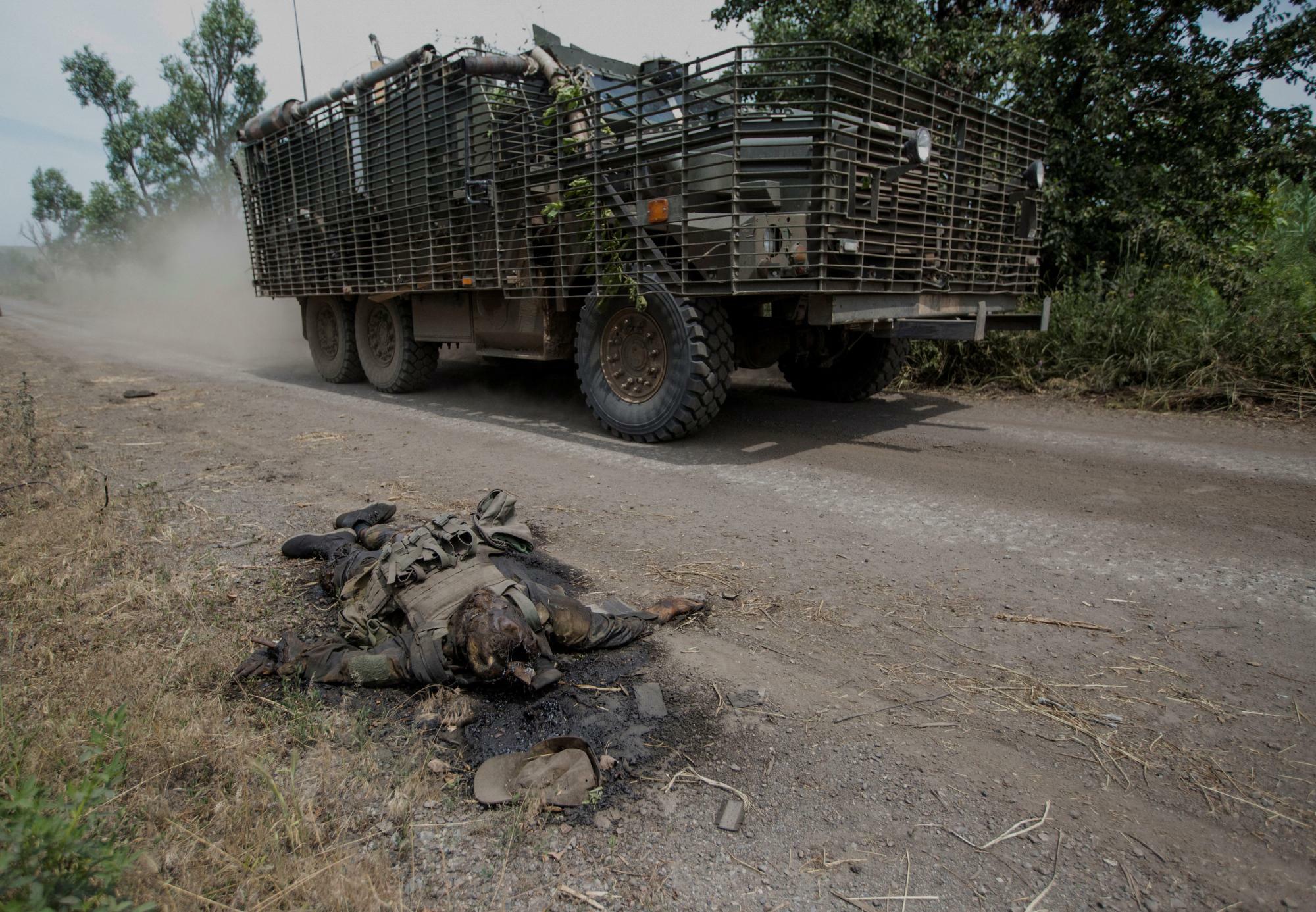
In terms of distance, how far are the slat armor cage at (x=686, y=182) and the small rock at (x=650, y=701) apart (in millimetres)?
3425

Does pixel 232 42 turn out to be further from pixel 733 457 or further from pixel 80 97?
pixel 733 457

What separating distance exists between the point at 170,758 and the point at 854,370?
6646 mm

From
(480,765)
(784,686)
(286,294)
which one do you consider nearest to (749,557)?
(784,686)

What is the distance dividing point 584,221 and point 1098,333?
16.6 ft

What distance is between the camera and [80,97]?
3447cm

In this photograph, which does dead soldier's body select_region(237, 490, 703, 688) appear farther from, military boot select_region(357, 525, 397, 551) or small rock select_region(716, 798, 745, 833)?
small rock select_region(716, 798, 745, 833)

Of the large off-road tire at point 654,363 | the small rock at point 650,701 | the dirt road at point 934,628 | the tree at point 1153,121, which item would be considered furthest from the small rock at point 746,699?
the tree at point 1153,121

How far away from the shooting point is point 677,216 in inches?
220

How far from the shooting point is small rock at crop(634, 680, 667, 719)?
2.34 m

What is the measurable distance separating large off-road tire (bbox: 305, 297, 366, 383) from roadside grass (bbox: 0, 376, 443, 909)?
273 inches

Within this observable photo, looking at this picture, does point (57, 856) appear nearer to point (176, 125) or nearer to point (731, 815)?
point (731, 815)

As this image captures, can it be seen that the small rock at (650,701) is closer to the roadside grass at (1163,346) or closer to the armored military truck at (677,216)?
the armored military truck at (677,216)

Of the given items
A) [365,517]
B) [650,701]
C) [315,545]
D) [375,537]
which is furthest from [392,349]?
[650,701]

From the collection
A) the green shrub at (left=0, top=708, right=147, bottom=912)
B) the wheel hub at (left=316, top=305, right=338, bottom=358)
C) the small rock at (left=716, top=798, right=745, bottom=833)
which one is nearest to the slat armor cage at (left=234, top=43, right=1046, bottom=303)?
the wheel hub at (left=316, top=305, right=338, bottom=358)
